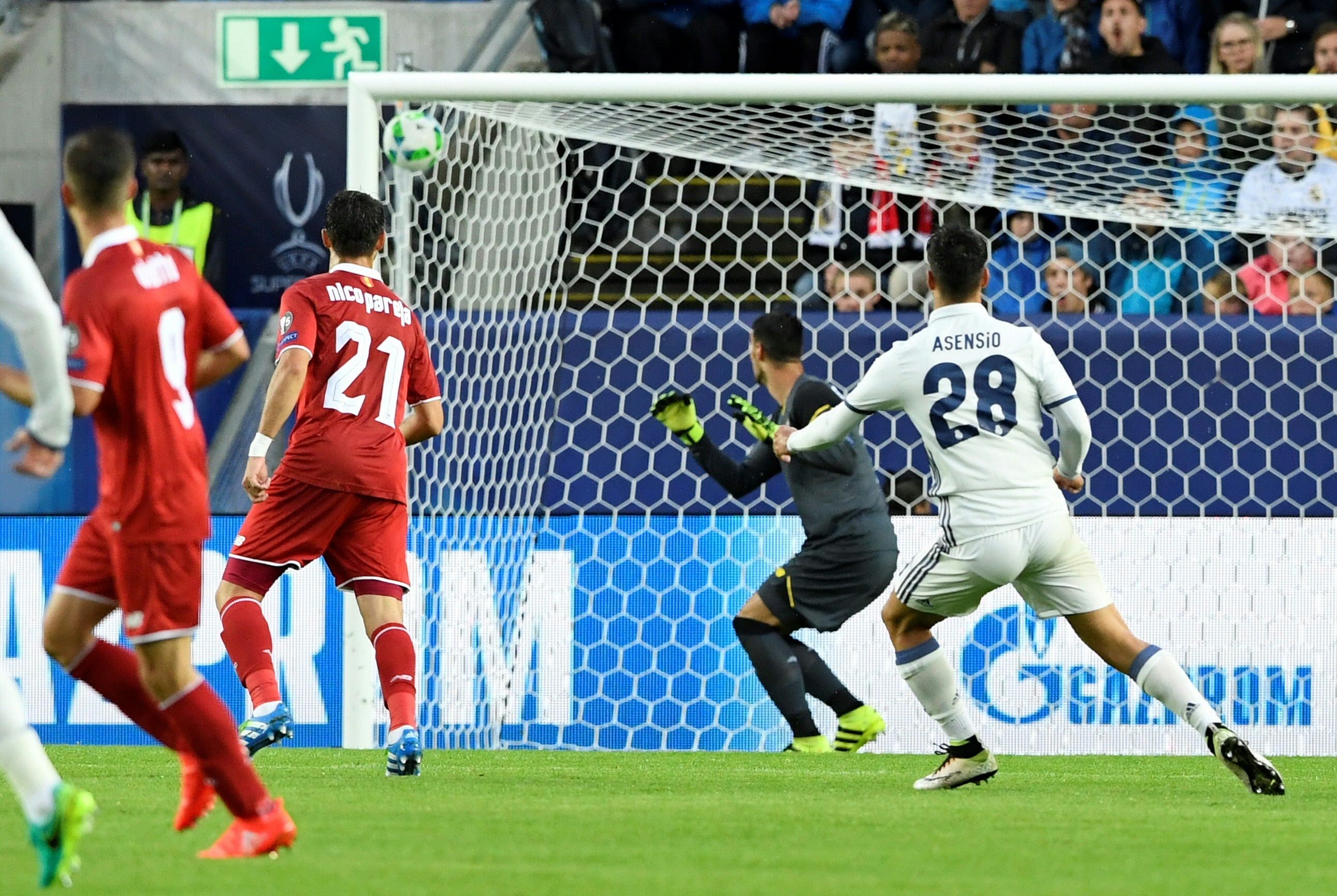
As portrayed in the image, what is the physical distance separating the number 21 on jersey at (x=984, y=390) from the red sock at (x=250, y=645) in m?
2.20

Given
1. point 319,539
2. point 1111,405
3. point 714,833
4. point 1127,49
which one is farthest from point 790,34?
point 714,833

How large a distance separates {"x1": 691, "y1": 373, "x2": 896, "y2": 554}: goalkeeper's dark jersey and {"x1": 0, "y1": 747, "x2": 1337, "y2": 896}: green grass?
1.09 m

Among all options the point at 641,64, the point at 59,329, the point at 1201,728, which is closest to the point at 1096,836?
the point at 1201,728

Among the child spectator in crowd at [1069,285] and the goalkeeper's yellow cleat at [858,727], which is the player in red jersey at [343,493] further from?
the child spectator in crowd at [1069,285]

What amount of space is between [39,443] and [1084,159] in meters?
6.48

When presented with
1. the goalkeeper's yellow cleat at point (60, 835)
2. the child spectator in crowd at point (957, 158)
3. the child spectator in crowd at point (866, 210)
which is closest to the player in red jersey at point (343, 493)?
the goalkeeper's yellow cleat at point (60, 835)

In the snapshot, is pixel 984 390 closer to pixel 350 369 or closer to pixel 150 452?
pixel 350 369

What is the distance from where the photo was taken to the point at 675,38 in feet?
39.7

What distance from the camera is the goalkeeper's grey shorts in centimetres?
750

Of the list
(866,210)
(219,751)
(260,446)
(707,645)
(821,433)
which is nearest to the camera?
(219,751)

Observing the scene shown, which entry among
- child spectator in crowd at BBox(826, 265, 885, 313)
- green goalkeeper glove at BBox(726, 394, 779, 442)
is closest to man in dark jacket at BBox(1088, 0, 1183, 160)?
child spectator in crowd at BBox(826, 265, 885, 313)

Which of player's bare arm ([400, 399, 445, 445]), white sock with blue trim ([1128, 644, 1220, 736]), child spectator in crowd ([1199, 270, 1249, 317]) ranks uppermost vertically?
child spectator in crowd ([1199, 270, 1249, 317])

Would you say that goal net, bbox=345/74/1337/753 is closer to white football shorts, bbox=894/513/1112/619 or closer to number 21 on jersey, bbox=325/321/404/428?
number 21 on jersey, bbox=325/321/404/428

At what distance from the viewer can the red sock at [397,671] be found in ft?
19.4
